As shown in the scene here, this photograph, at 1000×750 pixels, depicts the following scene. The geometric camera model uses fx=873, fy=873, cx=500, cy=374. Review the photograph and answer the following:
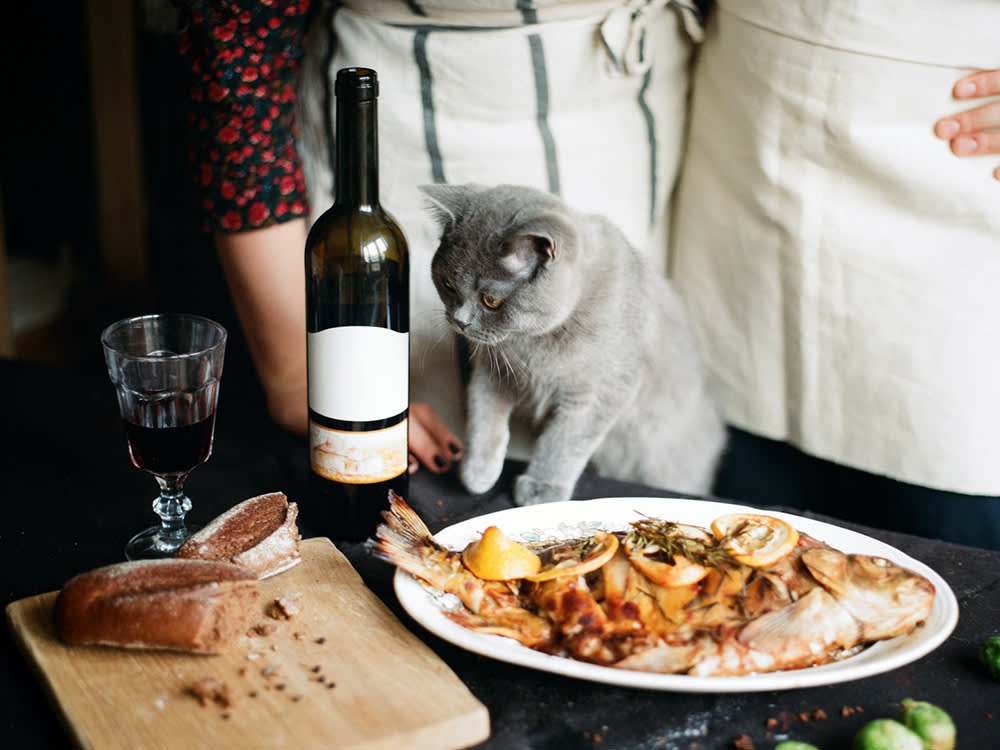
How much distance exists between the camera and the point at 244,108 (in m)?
1.25

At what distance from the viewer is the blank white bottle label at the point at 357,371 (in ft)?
2.99

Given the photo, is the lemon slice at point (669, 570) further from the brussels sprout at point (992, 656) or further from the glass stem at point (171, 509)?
the glass stem at point (171, 509)

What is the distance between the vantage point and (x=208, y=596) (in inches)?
30.4

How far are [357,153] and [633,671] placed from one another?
57 cm

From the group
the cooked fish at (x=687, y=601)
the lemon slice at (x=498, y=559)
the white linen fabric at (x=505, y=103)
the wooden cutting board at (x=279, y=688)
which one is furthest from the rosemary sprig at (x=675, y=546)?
the white linen fabric at (x=505, y=103)

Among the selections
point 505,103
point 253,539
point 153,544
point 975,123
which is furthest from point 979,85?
point 153,544

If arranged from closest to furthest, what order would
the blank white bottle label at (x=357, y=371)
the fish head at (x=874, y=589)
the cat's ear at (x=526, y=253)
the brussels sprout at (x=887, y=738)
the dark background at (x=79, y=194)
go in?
the brussels sprout at (x=887, y=738) < the fish head at (x=874, y=589) < the blank white bottle label at (x=357, y=371) < the cat's ear at (x=526, y=253) < the dark background at (x=79, y=194)

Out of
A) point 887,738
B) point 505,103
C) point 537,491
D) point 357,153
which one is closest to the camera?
point 887,738

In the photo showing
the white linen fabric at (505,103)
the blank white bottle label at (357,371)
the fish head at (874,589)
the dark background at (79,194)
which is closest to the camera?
the fish head at (874,589)

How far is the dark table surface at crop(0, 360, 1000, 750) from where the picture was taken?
74 centimetres

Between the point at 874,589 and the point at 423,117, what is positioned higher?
the point at 423,117

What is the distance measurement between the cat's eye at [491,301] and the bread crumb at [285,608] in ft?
1.52

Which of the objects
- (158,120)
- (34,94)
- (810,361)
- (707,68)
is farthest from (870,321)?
(34,94)

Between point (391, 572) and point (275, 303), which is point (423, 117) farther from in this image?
point (391, 572)
